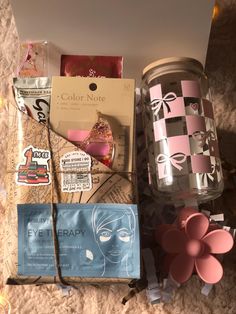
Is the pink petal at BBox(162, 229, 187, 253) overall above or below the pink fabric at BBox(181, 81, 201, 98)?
below

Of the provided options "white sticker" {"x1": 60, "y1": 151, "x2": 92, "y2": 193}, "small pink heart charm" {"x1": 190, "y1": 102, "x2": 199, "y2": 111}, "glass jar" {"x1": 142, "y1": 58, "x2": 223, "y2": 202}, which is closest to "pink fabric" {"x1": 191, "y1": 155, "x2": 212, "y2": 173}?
"glass jar" {"x1": 142, "y1": 58, "x2": 223, "y2": 202}

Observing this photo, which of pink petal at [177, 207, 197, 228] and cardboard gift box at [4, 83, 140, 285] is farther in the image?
pink petal at [177, 207, 197, 228]

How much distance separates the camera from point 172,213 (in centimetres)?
104

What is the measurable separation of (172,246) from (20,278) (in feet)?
1.03

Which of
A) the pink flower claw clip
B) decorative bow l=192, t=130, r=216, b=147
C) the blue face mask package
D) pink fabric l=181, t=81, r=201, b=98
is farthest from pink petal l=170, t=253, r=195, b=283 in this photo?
pink fabric l=181, t=81, r=201, b=98

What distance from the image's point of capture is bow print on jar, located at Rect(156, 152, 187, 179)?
0.95 metres

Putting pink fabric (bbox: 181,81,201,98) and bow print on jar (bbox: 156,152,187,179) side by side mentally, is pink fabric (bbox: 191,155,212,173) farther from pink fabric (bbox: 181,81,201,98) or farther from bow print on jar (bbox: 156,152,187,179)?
pink fabric (bbox: 181,81,201,98)

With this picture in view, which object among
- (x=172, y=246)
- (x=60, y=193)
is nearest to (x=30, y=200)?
(x=60, y=193)

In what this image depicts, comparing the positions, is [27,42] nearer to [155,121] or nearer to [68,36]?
[68,36]

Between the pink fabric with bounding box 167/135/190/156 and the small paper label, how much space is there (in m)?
0.26

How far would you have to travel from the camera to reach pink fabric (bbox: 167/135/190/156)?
0.95 meters

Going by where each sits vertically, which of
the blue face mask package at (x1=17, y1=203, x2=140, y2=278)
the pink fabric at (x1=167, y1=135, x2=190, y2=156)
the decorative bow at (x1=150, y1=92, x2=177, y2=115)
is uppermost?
the decorative bow at (x1=150, y1=92, x2=177, y2=115)

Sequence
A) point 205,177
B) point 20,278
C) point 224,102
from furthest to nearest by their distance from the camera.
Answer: point 224,102
point 205,177
point 20,278

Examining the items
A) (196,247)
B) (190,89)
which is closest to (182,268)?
(196,247)
